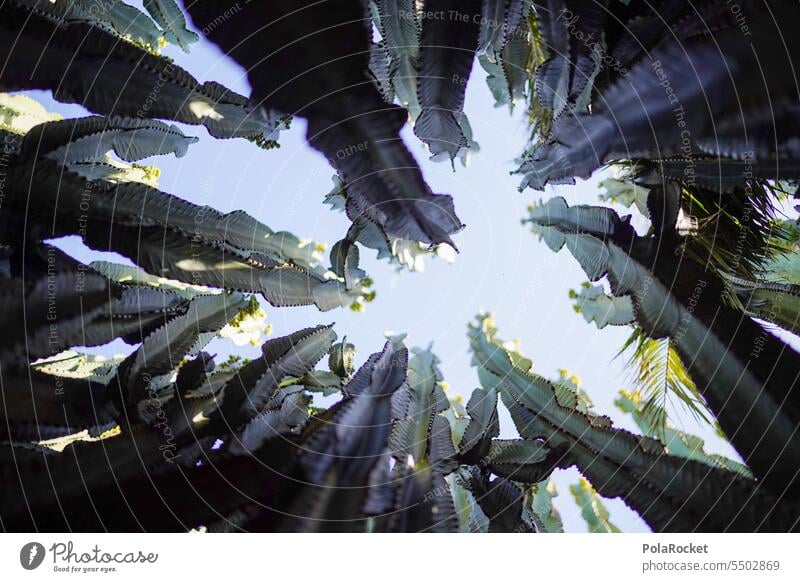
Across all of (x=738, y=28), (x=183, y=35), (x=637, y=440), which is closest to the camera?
(x=738, y=28)

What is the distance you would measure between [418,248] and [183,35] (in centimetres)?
58

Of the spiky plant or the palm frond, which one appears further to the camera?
the palm frond

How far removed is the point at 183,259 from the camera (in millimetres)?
886

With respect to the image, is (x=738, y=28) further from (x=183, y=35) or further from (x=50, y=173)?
(x=50, y=173)

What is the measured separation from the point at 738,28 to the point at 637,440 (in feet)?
2.05

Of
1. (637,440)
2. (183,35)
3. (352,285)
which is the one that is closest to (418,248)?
(352,285)

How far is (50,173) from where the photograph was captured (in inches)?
34.8

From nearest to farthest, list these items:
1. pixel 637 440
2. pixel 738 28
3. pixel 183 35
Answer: pixel 738 28
pixel 637 440
pixel 183 35

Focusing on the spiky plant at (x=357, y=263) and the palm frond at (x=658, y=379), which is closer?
the spiky plant at (x=357, y=263)

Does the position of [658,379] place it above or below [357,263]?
below
